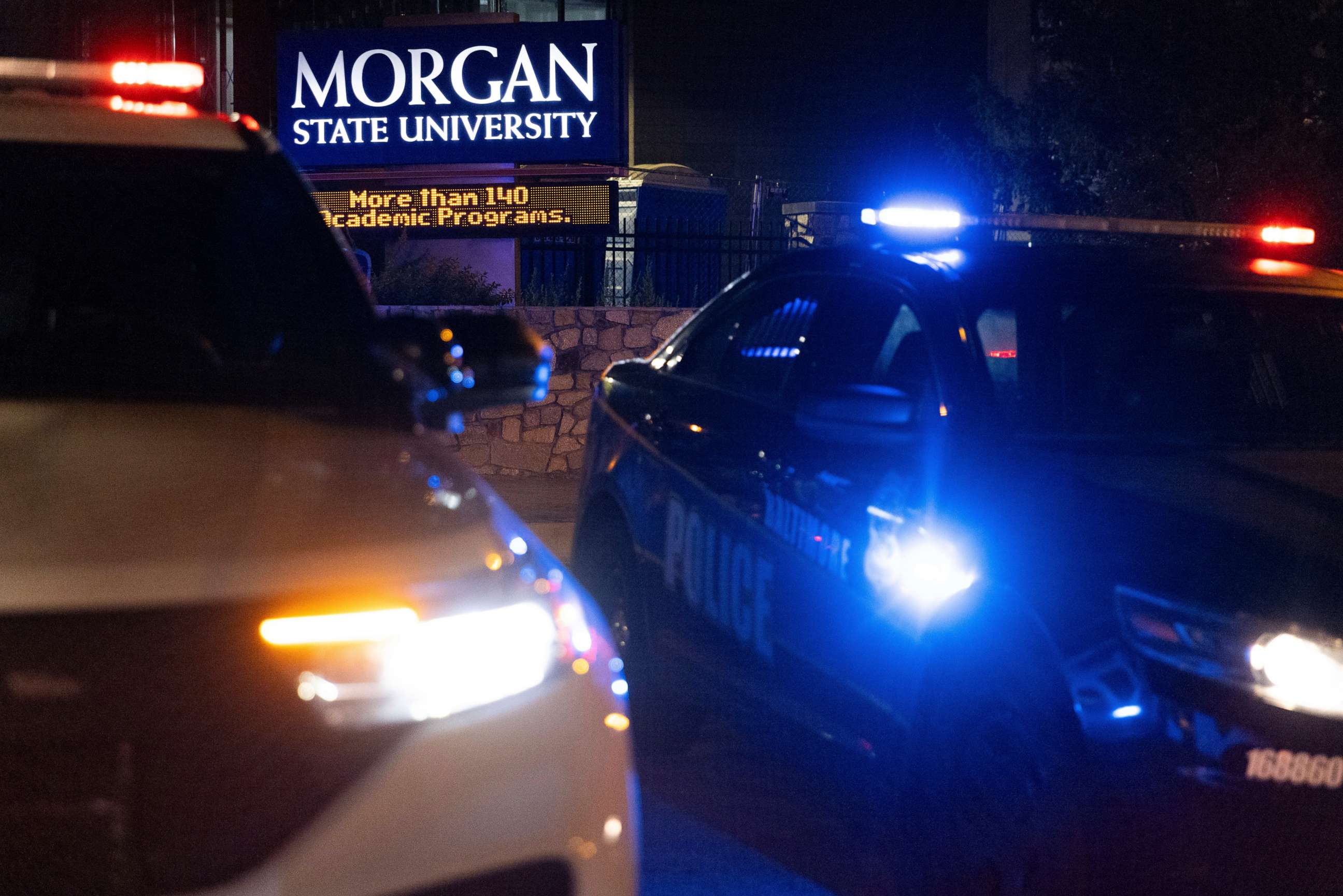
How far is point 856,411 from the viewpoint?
Answer: 12.6ft

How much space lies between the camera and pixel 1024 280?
4336 millimetres

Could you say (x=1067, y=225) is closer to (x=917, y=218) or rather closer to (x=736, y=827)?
(x=917, y=218)

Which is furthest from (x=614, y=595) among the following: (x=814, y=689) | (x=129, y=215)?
(x=129, y=215)

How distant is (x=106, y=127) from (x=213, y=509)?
143 cm

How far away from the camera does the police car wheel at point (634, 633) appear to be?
209 inches

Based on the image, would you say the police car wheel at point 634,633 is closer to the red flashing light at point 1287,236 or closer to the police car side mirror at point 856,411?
the police car side mirror at point 856,411

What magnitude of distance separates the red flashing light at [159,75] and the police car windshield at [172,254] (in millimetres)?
240

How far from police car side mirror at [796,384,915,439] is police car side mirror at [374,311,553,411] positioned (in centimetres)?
103

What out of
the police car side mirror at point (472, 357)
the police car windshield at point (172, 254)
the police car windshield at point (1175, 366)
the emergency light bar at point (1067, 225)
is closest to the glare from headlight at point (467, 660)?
the police car side mirror at point (472, 357)

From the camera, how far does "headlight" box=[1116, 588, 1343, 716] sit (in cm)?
299

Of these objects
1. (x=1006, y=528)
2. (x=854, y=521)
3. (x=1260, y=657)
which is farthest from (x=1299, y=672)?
(x=854, y=521)

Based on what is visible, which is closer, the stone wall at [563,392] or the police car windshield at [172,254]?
the police car windshield at [172,254]

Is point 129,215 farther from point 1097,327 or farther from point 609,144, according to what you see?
point 609,144

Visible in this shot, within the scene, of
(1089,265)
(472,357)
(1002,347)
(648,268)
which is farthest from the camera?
(648,268)
